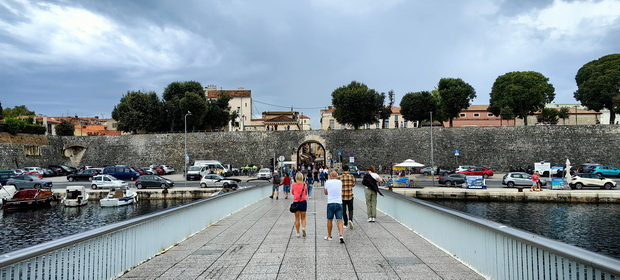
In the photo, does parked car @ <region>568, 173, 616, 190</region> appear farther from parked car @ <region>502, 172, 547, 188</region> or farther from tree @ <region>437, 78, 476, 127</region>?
tree @ <region>437, 78, 476, 127</region>

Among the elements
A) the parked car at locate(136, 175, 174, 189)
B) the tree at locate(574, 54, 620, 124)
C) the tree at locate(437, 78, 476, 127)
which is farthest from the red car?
the parked car at locate(136, 175, 174, 189)

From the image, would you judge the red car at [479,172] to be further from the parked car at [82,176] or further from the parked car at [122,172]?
the parked car at [82,176]

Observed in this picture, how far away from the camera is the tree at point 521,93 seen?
59656mm

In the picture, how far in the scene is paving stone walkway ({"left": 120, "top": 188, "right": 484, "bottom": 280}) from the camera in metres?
5.86

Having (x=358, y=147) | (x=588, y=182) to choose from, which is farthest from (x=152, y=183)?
(x=588, y=182)

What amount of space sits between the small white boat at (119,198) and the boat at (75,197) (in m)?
1.42

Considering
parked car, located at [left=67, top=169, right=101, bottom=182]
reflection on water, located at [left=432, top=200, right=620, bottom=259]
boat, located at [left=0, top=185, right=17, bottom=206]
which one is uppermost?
parked car, located at [left=67, top=169, right=101, bottom=182]

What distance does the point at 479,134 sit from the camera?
52625mm

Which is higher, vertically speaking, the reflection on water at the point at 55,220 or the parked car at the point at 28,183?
the parked car at the point at 28,183

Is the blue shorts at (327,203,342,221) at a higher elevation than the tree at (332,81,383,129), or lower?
lower

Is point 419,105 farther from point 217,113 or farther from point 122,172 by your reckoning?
point 122,172

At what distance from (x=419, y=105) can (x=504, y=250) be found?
58954 mm

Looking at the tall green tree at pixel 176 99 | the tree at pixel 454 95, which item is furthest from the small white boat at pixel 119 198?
the tree at pixel 454 95

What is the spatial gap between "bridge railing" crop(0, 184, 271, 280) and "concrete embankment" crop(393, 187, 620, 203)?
2158 cm
